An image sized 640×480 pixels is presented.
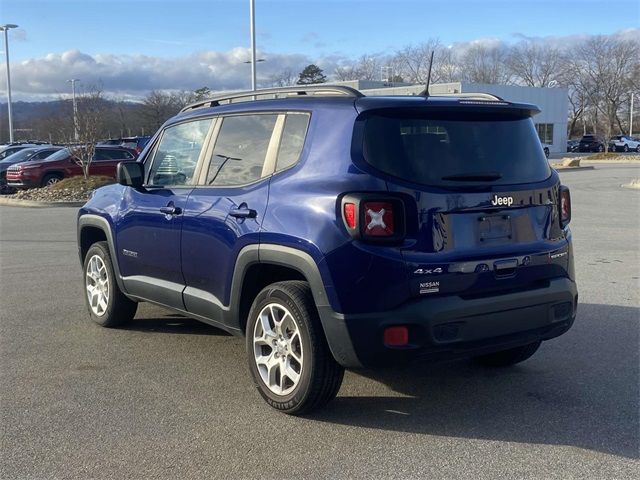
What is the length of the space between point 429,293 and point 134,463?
5.97 ft

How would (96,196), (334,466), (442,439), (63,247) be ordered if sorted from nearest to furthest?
(334,466) → (442,439) → (96,196) → (63,247)

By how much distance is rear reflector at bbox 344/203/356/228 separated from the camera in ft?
11.9

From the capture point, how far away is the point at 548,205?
4.27m

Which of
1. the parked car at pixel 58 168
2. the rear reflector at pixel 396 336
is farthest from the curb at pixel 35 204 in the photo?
the rear reflector at pixel 396 336

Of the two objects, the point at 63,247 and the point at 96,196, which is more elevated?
the point at 96,196

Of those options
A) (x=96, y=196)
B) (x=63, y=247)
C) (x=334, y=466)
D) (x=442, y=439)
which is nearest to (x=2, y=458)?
(x=334, y=466)

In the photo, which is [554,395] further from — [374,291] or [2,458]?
[2,458]

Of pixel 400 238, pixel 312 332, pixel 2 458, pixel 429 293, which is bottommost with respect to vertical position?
pixel 2 458

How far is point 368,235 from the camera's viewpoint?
3.63 m

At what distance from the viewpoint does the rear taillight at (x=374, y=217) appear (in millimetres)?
3619

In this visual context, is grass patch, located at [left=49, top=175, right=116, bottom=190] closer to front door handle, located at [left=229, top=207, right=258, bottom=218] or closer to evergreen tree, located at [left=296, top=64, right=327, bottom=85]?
front door handle, located at [left=229, top=207, right=258, bottom=218]

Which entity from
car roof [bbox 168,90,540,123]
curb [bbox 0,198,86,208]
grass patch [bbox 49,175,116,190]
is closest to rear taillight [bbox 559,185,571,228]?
car roof [bbox 168,90,540,123]

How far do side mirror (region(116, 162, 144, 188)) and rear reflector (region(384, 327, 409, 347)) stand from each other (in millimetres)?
Answer: 2833

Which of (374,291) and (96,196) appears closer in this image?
(374,291)
